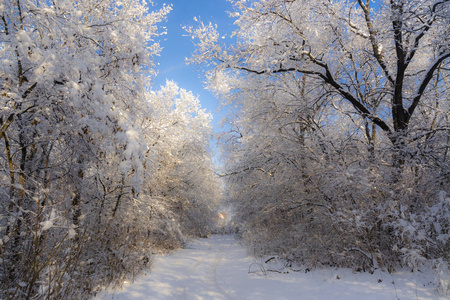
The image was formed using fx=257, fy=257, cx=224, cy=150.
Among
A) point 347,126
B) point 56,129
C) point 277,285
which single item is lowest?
point 277,285

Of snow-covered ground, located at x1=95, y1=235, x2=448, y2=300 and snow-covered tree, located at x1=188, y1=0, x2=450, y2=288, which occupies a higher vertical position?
snow-covered tree, located at x1=188, y1=0, x2=450, y2=288

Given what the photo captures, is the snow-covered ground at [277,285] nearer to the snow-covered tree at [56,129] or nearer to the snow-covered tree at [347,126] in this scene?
the snow-covered tree at [347,126]

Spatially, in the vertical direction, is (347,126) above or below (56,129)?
above

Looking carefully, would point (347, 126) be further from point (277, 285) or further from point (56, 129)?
point (56, 129)

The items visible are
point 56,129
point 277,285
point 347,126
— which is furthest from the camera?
point 347,126

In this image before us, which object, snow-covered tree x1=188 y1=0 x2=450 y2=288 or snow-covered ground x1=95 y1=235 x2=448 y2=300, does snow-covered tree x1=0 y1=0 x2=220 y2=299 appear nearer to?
snow-covered ground x1=95 y1=235 x2=448 y2=300

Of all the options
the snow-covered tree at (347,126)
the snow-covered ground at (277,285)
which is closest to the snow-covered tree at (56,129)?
the snow-covered ground at (277,285)

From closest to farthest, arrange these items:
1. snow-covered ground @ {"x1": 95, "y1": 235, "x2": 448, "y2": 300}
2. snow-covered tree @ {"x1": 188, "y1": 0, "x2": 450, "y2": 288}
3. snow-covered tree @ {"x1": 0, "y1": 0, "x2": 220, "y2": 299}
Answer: snow-covered tree @ {"x1": 0, "y1": 0, "x2": 220, "y2": 299} < snow-covered ground @ {"x1": 95, "y1": 235, "x2": 448, "y2": 300} < snow-covered tree @ {"x1": 188, "y1": 0, "x2": 450, "y2": 288}

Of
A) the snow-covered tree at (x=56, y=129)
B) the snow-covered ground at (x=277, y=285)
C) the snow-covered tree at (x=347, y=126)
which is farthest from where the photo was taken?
the snow-covered tree at (x=347, y=126)

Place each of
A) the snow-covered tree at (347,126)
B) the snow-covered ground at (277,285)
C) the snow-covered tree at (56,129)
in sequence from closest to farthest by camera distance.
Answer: the snow-covered tree at (56,129) → the snow-covered ground at (277,285) → the snow-covered tree at (347,126)

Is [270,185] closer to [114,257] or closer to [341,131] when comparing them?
[341,131]

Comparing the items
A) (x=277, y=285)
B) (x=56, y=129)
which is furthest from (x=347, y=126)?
(x=56, y=129)

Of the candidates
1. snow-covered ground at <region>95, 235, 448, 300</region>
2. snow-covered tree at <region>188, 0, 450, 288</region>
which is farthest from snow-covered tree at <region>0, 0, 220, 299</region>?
snow-covered tree at <region>188, 0, 450, 288</region>

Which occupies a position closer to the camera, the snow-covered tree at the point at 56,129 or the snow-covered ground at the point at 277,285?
the snow-covered tree at the point at 56,129
